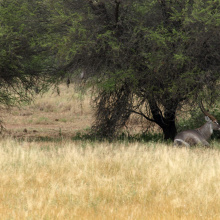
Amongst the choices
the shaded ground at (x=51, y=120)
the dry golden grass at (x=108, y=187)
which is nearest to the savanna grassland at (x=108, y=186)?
the dry golden grass at (x=108, y=187)

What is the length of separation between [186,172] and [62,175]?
2334 millimetres

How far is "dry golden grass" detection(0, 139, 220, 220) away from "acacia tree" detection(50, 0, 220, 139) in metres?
2.99

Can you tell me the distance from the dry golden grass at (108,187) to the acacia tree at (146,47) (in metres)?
2.99

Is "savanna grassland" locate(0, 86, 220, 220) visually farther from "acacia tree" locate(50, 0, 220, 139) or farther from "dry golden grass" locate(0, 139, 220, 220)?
"acacia tree" locate(50, 0, 220, 139)

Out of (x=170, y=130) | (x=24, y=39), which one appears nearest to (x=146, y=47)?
(x=170, y=130)

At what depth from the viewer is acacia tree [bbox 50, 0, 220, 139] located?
38.8 ft

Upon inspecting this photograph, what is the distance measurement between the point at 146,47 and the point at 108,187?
6.58 meters

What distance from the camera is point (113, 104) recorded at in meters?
13.8

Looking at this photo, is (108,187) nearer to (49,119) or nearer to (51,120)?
(51,120)

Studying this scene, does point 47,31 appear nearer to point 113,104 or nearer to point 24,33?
point 24,33

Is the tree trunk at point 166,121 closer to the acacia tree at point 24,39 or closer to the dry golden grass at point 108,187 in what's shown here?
the acacia tree at point 24,39

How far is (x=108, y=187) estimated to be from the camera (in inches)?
274

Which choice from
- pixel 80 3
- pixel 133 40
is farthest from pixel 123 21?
pixel 80 3

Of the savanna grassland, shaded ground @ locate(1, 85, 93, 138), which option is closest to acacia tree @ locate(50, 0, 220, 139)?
the savanna grassland
